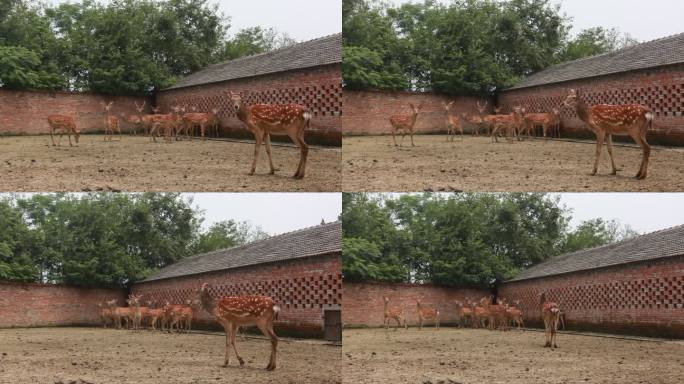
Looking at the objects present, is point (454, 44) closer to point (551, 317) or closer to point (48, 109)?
A: point (551, 317)

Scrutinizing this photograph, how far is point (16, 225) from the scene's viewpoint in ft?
91.8

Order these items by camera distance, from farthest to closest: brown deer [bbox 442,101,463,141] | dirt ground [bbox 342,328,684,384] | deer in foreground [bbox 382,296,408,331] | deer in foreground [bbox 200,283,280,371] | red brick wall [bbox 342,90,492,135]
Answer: red brick wall [bbox 342,90,492,135] → deer in foreground [bbox 382,296,408,331] → brown deer [bbox 442,101,463,141] → deer in foreground [bbox 200,283,280,371] → dirt ground [bbox 342,328,684,384]

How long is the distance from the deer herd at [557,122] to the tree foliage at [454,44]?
97 cm

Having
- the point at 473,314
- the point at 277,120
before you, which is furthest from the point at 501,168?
the point at 473,314

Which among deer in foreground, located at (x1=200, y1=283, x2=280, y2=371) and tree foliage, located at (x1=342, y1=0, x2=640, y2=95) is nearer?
deer in foreground, located at (x1=200, y1=283, x2=280, y2=371)

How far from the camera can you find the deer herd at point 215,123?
39.0 ft

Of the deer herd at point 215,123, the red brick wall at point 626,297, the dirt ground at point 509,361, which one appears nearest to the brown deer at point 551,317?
the dirt ground at point 509,361

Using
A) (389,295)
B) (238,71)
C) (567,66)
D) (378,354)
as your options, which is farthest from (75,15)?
(378,354)

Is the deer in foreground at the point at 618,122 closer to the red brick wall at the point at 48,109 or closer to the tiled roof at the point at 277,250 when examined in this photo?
the tiled roof at the point at 277,250

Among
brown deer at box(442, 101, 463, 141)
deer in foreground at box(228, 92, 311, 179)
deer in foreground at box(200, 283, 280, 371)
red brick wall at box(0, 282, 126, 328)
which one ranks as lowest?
red brick wall at box(0, 282, 126, 328)

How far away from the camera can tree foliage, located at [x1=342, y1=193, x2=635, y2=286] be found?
21141mm

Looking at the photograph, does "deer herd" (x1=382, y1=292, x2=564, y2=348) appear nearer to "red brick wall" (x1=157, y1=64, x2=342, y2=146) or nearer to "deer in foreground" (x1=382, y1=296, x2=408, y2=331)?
"deer in foreground" (x1=382, y1=296, x2=408, y2=331)

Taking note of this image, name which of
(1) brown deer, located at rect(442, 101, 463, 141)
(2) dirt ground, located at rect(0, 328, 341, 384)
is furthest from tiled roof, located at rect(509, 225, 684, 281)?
(2) dirt ground, located at rect(0, 328, 341, 384)

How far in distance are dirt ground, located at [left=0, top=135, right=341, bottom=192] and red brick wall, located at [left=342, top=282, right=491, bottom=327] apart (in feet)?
15.5
